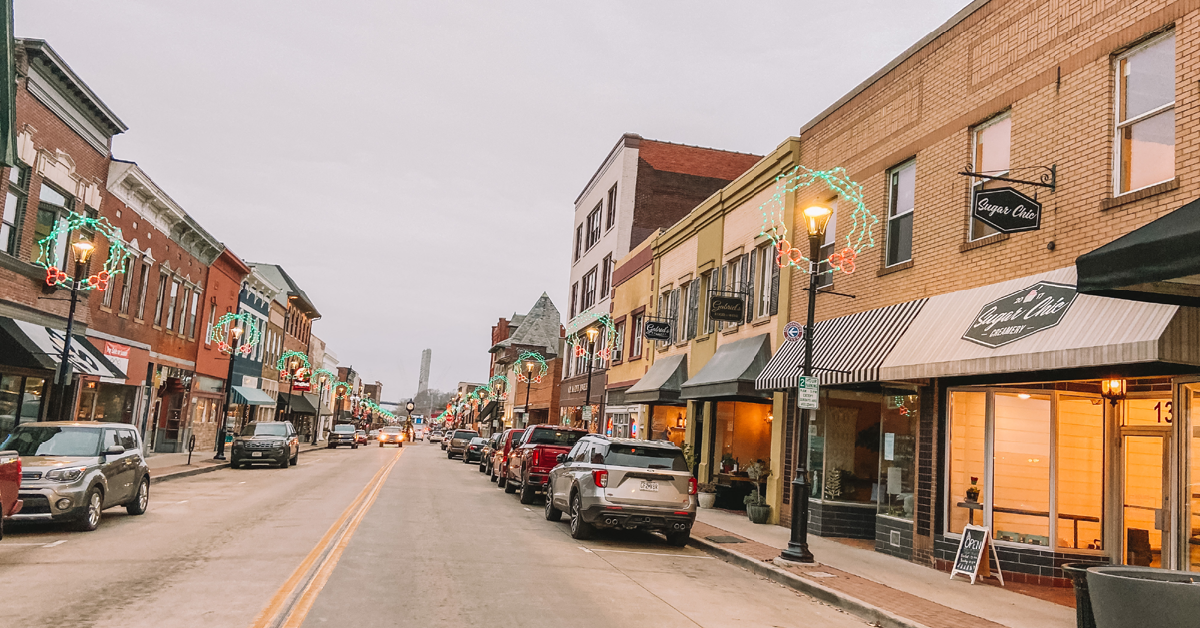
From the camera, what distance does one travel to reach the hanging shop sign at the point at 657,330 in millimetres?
26953

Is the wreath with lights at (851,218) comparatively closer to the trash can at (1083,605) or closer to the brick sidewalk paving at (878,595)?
the brick sidewalk paving at (878,595)

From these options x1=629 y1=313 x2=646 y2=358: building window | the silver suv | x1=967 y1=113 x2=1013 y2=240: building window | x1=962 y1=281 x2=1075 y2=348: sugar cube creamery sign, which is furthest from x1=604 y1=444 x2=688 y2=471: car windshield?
x1=629 y1=313 x2=646 y2=358: building window

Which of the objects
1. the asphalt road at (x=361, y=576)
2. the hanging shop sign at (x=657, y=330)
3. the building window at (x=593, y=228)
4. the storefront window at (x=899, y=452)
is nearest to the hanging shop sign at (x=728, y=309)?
the hanging shop sign at (x=657, y=330)

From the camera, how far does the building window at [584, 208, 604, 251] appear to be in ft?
143

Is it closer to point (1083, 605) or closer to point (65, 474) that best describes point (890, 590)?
point (1083, 605)

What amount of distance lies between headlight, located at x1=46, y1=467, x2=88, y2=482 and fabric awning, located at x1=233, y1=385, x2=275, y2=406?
1274 inches

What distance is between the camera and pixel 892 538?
14273mm

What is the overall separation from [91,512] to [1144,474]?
14.5m

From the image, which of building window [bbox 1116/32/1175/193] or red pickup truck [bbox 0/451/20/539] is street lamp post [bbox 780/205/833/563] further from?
red pickup truck [bbox 0/451/20/539]

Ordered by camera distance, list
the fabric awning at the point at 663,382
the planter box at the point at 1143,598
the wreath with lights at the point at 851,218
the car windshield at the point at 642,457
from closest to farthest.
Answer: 1. the planter box at the point at 1143,598
2. the car windshield at the point at 642,457
3. the wreath with lights at the point at 851,218
4. the fabric awning at the point at 663,382

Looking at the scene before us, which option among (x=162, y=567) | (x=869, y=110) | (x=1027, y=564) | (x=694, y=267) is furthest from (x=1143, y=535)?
(x=694, y=267)

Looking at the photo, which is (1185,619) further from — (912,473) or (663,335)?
Answer: (663,335)

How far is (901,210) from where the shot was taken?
15.5m

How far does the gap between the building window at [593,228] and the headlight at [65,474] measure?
31526 millimetres
